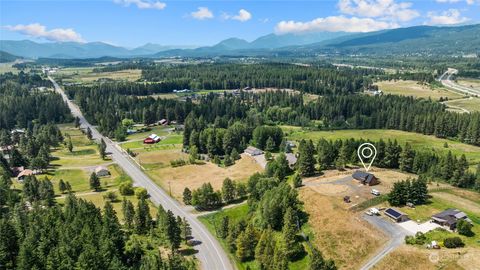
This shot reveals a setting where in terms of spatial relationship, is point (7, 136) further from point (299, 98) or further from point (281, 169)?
point (299, 98)

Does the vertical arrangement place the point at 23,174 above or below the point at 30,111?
below

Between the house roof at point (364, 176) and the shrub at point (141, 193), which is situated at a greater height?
the house roof at point (364, 176)

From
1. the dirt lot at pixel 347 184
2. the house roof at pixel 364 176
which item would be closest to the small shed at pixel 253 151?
the dirt lot at pixel 347 184

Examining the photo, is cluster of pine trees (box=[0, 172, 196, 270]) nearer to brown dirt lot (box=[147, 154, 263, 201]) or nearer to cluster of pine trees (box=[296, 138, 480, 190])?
brown dirt lot (box=[147, 154, 263, 201])

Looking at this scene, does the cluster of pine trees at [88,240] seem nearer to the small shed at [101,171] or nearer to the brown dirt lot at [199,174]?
the brown dirt lot at [199,174]

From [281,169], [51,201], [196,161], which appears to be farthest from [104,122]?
[281,169]

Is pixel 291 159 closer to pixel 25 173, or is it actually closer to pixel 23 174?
pixel 25 173

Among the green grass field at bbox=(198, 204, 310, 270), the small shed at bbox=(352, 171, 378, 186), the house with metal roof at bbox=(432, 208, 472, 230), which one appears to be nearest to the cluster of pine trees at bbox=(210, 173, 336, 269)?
the green grass field at bbox=(198, 204, 310, 270)

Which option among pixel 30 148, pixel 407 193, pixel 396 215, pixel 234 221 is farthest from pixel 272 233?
pixel 30 148
